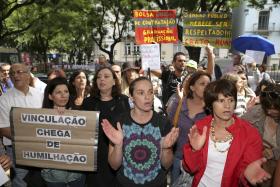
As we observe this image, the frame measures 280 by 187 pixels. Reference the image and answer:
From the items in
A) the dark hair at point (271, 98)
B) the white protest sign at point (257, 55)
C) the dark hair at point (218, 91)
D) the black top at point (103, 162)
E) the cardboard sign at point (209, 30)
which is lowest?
the black top at point (103, 162)

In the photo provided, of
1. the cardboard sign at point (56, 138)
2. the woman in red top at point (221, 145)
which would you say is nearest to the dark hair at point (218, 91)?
the woman in red top at point (221, 145)

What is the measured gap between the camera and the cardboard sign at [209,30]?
6922 mm

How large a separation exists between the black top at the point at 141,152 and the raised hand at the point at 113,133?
0.08 meters

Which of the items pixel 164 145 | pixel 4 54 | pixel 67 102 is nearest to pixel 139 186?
pixel 164 145

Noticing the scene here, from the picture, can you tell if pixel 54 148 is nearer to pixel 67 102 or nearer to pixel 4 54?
pixel 67 102

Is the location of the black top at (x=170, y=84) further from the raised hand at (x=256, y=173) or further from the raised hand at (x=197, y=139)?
the raised hand at (x=256, y=173)

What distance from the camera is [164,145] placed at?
3002 millimetres

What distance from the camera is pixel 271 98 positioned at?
3.19 metres

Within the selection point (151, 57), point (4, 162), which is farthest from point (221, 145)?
point (151, 57)

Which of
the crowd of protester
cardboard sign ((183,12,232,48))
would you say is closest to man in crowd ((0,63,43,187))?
the crowd of protester

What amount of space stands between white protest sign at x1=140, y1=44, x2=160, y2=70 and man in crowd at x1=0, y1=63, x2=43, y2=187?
2448mm

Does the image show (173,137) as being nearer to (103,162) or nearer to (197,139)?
(197,139)

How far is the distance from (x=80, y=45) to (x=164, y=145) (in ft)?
152

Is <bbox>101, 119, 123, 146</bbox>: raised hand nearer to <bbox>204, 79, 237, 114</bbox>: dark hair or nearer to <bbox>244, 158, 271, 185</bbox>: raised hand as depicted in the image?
<bbox>204, 79, 237, 114</bbox>: dark hair
